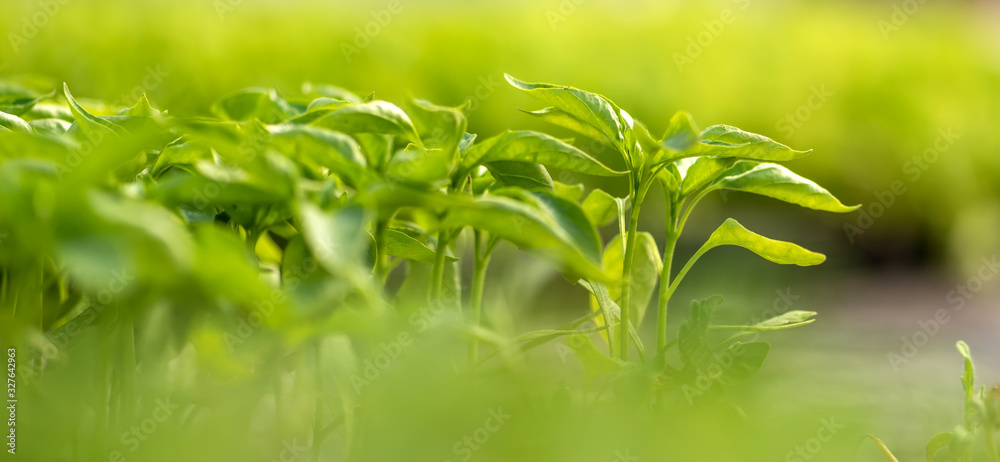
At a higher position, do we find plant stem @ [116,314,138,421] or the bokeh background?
plant stem @ [116,314,138,421]

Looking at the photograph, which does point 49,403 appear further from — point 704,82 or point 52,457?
point 704,82

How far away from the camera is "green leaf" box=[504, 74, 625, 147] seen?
1.15ft

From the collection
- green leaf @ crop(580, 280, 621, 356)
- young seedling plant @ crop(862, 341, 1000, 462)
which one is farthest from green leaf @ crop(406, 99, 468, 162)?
young seedling plant @ crop(862, 341, 1000, 462)

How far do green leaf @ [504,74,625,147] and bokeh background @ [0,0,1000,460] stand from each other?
1217mm

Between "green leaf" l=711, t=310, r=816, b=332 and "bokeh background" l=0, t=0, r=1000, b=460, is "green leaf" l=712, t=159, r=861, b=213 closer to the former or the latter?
"green leaf" l=711, t=310, r=816, b=332

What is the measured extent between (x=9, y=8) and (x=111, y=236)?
2137 millimetres

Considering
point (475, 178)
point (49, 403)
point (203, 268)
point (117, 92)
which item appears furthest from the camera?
point (117, 92)

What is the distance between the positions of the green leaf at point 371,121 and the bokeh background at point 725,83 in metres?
1.31

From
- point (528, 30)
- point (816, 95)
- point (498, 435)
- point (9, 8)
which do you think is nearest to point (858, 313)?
point (816, 95)

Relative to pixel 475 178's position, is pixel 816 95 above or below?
below

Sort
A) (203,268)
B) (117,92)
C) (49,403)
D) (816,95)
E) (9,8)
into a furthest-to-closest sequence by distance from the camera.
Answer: (816,95)
(9,8)
(117,92)
(49,403)
(203,268)

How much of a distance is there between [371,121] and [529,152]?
2.9 inches

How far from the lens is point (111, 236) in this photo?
8.5 inches

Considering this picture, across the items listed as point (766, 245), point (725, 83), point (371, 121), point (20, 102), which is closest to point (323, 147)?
point (371, 121)
